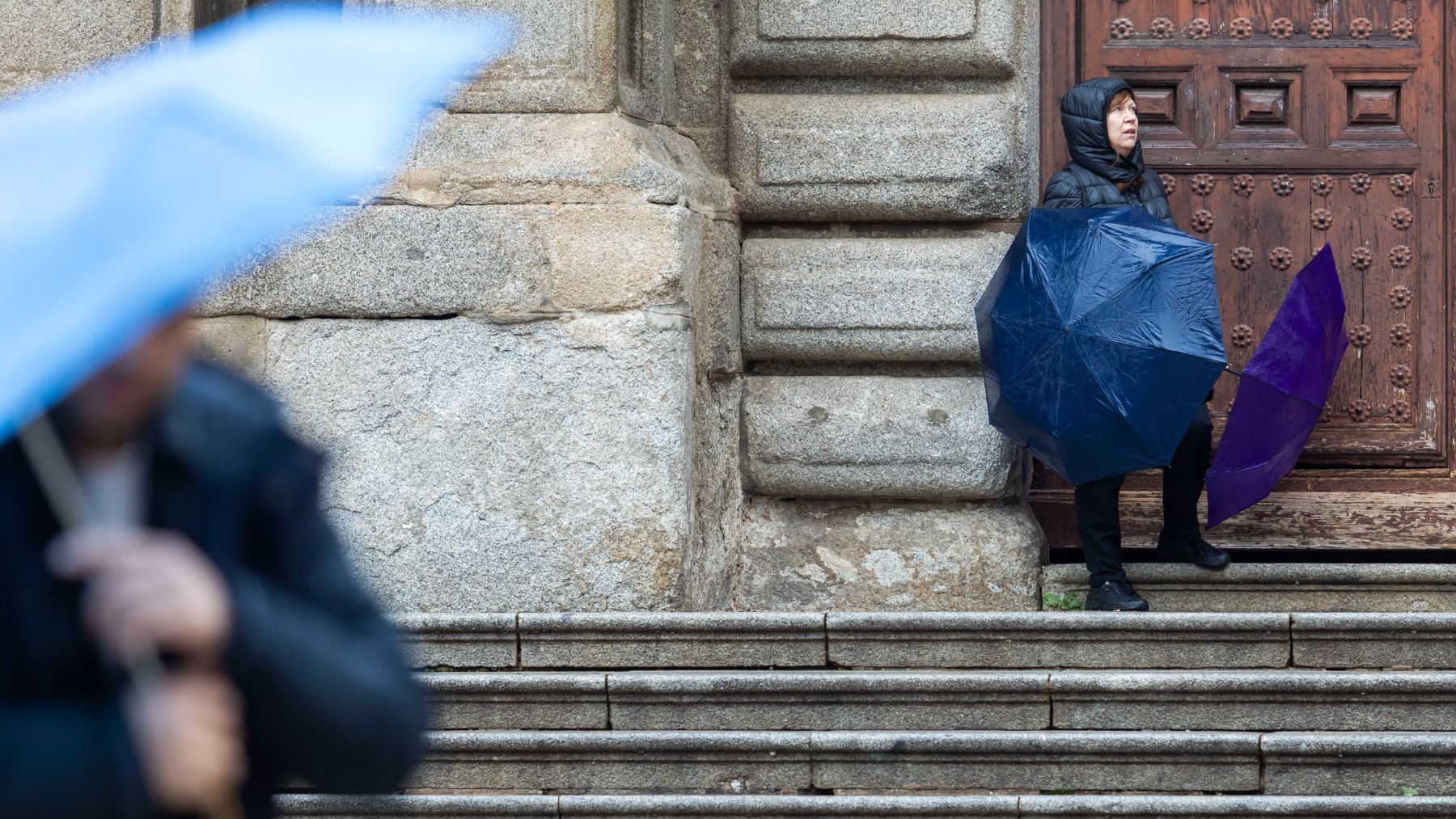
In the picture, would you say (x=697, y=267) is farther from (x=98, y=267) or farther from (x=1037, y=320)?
(x=98, y=267)

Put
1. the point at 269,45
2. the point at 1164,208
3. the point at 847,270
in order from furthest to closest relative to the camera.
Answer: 1. the point at 847,270
2. the point at 1164,208
3. the point at 269,45

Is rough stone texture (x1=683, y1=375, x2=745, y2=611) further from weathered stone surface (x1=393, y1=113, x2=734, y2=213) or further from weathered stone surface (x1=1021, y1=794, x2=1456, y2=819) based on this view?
weathered stone surface (x1=1021, y1=794, x2=1456, y2=819)

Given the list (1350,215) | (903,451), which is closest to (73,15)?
(903,451)

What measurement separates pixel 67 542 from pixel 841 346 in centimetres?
482

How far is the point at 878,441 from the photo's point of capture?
18.9ft

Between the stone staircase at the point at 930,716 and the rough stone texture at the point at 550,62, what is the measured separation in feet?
5.36

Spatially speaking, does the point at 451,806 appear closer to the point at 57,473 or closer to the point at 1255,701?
the point at 1255,701

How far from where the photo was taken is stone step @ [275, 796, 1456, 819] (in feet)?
12.3

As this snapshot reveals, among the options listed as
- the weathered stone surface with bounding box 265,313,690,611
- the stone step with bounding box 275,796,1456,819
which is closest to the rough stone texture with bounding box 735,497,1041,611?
the weathered stone surface with bounding box 265,313,690,611

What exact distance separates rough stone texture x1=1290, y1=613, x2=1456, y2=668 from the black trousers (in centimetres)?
76

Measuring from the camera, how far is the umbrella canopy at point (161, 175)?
106 cm

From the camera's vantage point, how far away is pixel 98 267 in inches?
42.0

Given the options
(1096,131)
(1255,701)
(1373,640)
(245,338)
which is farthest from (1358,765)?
(245,338)

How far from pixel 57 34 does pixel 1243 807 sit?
4263 millimetres
